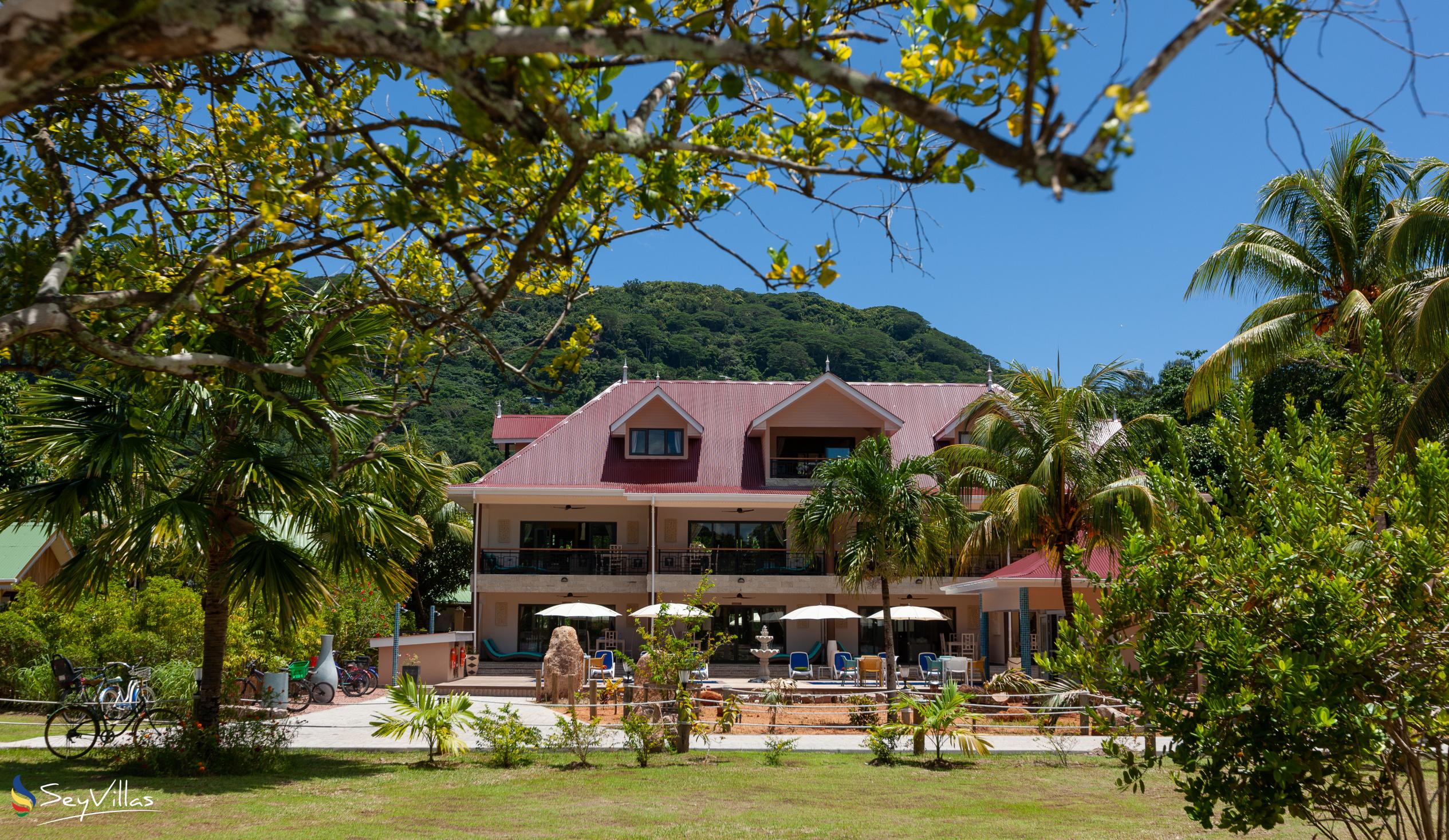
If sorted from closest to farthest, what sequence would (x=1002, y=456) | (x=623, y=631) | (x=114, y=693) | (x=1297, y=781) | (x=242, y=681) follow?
1. (x=1297, y=781)
2. (x=114, y=693)
3. (x=242, y=681)
4. (x=1002, y=456)
5. (x=623, y=631)

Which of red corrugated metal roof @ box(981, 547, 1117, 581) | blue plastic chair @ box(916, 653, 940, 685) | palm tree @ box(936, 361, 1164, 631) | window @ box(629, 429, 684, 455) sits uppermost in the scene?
window @ box(629, 429, 684, 455)

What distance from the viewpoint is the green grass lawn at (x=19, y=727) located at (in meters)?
15.2

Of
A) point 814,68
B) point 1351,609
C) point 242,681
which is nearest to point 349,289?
point 814,68

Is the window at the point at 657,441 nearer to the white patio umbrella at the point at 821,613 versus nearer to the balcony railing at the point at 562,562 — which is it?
the balcony railing at the point at 562,562

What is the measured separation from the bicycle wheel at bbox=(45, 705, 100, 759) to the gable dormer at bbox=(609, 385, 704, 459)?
59.8 ft

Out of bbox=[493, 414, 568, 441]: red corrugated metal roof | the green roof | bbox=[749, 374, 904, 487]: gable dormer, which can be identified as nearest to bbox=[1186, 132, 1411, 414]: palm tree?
bbox=[749, 374, 904, 487]: gable dormer

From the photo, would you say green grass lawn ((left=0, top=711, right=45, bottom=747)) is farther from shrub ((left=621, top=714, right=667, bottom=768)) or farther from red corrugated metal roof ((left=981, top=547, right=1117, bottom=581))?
red corrugated metal roof ((left=981, top=547, right=1117, bottom=581))

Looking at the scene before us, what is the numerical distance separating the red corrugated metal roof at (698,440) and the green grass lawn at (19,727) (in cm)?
1337

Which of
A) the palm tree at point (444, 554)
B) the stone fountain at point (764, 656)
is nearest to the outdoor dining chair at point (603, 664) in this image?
the stone fountain at point (764, 656)

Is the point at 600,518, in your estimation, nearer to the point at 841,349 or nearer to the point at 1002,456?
the point at 1002,456

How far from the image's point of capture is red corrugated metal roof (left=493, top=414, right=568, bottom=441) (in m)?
34.8

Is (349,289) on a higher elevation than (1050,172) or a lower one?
higher

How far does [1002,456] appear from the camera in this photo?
2109 cm

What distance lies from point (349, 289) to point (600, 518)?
24892mm
